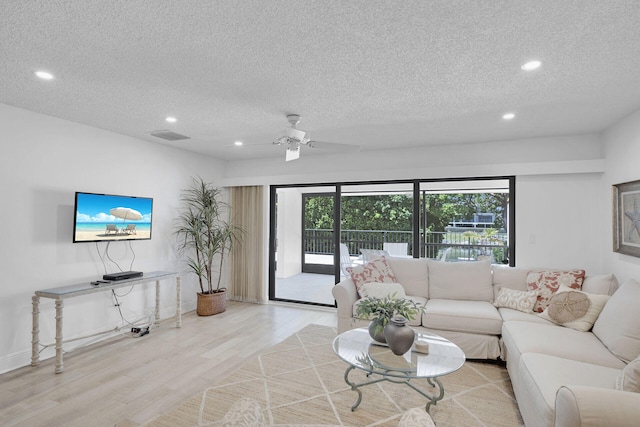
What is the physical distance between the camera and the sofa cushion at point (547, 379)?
5.74 ft

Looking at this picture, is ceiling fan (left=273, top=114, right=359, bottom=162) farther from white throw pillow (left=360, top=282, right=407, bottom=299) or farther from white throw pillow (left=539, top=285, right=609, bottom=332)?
white throw pillow (left=539, top=285, right=609, bottom=332)

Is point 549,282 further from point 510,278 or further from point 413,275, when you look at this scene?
point 413,275

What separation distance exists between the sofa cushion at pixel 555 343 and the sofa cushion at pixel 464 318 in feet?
0.74

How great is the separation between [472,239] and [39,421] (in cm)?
510

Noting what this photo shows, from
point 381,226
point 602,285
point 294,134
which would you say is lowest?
point 602,285

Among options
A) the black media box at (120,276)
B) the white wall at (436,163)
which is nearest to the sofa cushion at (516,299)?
the white wall at (436,163)

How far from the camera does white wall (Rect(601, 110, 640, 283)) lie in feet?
9.93

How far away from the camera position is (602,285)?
3.10 m

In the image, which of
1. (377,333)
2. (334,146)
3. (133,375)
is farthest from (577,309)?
(133,375)

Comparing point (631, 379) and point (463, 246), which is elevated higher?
point (463, 246)

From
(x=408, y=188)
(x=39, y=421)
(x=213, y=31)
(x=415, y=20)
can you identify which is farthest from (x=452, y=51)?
(x=39, y=421)

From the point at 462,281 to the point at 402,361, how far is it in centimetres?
185

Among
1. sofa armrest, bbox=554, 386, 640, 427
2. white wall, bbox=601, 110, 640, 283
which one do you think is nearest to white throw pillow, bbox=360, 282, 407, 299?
white wall, bbox=601, 110, 640, 283

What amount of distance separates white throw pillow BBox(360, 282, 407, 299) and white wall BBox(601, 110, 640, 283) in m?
2.20
